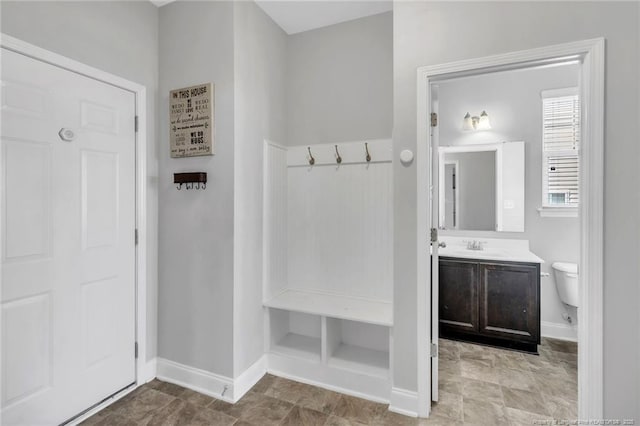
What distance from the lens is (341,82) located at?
2.56 m

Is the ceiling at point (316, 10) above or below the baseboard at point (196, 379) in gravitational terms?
above

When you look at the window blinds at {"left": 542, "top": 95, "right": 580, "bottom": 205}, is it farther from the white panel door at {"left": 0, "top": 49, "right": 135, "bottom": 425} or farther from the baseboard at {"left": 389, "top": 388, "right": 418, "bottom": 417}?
the white panel door at {"left": 0, "top": 49, "right": 135, "bottom": 425}

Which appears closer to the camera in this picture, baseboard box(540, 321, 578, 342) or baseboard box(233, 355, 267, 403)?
baseboard box(233, 355, 267, 403)

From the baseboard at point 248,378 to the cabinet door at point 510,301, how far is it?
6.53 feet

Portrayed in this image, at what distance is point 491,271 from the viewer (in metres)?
2.78

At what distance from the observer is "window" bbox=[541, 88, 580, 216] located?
289 centimetres

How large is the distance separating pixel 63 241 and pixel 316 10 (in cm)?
234

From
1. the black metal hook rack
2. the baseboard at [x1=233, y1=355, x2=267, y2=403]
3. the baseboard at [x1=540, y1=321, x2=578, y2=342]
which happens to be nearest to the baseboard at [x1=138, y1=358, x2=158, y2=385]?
the baseboard at [x1=233, y1=355, x2=267, y2=403]

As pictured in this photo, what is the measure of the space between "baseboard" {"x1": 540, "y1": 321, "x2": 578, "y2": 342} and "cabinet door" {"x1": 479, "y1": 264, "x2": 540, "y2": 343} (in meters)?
0.48

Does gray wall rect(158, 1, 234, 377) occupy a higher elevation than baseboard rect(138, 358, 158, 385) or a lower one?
higher

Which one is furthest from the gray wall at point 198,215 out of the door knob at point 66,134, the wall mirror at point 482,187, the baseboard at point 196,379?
the wall mirror at point 482,187

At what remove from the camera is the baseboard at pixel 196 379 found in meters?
2.09

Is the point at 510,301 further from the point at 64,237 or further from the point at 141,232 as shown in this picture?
the point at 64,237

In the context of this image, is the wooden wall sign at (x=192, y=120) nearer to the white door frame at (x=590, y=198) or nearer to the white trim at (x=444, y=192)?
the white door frame at (x=590, y=198)
